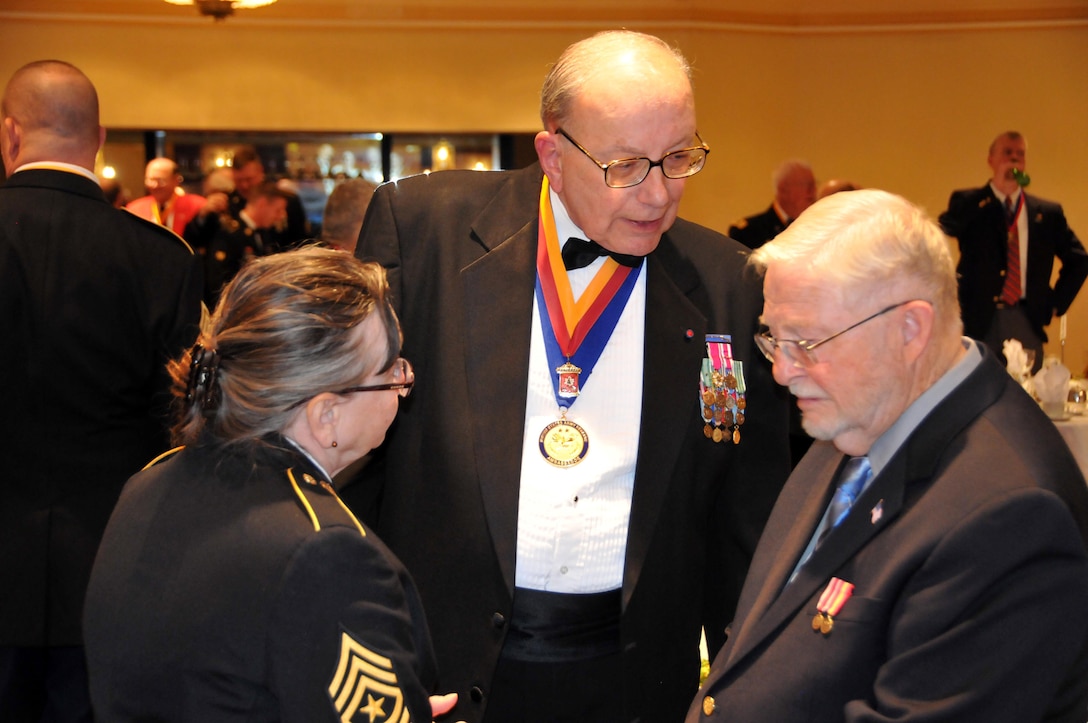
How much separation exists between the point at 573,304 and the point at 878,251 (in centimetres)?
76

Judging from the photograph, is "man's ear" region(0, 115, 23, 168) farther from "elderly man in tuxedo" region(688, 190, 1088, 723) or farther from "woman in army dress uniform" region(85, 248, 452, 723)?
"elderly man in tuxedo" region(688, 190, 1088, 723)

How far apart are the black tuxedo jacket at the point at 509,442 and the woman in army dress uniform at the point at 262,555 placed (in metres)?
0.52

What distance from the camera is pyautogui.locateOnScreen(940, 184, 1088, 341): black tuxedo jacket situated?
734 cm

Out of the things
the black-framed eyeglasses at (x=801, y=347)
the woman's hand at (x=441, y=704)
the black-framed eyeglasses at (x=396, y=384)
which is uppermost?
the black-framed eyeglasses at (x=801, y=347)

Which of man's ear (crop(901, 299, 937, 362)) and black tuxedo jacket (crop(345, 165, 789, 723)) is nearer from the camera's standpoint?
man's ear (crop(901, 299, 937, 362))

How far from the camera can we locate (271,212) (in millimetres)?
6383

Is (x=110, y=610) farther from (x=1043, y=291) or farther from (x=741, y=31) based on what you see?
(x=741, y=31)

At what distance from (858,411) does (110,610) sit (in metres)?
1.03

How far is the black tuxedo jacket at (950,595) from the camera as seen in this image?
1.35 metres

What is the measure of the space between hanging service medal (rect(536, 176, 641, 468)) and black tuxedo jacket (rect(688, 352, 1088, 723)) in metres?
0.53

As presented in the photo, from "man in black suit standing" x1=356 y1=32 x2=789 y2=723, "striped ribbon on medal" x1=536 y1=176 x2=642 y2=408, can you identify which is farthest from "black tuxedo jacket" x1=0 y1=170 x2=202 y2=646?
"striped ribbon on medal" x1=536 y1=176 x2=642 y2=408

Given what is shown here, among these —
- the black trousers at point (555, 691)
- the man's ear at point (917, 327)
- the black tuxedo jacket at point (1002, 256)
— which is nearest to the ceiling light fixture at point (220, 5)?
the black tuxedo jacket at point (1002, 256)

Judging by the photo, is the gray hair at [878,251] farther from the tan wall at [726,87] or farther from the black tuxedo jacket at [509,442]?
the tan wall at [726,87]

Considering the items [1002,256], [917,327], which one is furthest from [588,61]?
[1002,256]
